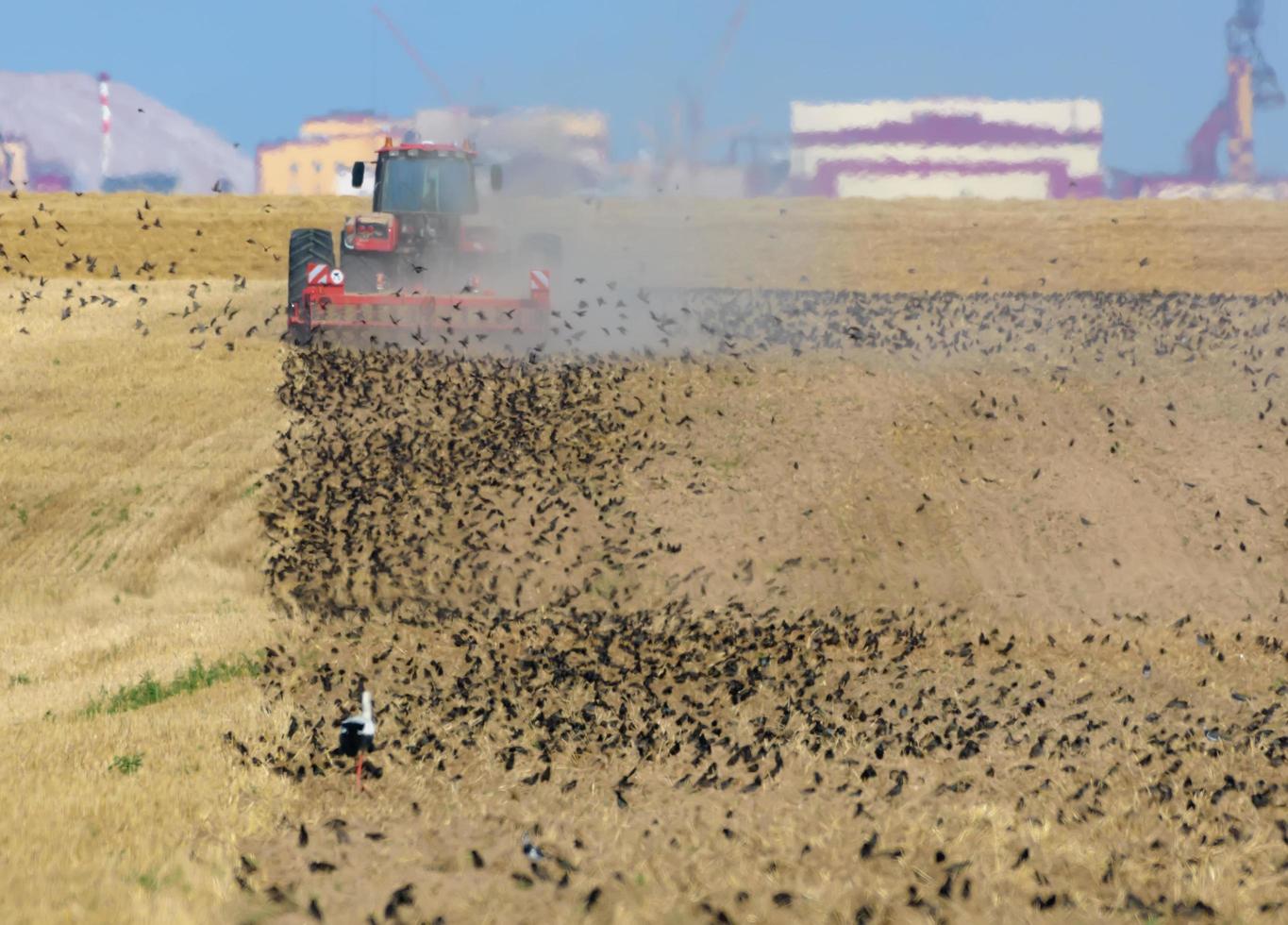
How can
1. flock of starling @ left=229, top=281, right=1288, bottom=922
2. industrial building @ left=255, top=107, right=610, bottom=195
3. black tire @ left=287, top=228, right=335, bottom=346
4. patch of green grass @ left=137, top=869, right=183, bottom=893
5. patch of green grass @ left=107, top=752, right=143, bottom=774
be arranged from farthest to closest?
1. industrial building @ left=255, top=107, right=610, bottom=195
2. black tire @ left=287, top=228, right=335, bottom=346
3. patch of green grass @ left=107, top=752, right=143, bottom=774
4. flock of starling @ left=229, top=281, right=1288, bottom=922
5. patch of green grass @ left=137, top=869, right=183, bottom=893

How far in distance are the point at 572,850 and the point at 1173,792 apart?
466cm

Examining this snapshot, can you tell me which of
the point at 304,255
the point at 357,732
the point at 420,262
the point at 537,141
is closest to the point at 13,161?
the point at 537,141

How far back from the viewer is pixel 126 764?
37.4 feet

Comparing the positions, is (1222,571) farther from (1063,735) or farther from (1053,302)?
(1053,302)

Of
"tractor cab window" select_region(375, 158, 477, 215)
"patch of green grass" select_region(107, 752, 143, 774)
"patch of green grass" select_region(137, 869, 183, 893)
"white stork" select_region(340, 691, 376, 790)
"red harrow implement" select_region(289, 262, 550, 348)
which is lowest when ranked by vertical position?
"patch of green grass" select_region(107, 752, 143, 774)

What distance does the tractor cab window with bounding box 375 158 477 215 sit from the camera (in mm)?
31156

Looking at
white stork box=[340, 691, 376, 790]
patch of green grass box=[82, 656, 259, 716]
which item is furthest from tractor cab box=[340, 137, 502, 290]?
white stork box=[340, 691, 376, 790]

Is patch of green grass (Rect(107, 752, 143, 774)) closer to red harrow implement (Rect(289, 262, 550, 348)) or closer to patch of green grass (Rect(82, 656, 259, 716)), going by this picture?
patch of green grass (Rect(82, 656, 259, 716))

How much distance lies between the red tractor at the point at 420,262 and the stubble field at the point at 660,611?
1.49 m

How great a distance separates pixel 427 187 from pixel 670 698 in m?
18.5

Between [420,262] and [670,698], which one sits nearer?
[670,698]

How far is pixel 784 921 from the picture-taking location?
8.59 m

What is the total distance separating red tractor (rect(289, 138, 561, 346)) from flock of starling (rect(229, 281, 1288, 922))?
891 mm

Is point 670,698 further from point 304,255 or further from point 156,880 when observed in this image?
point 304,255
